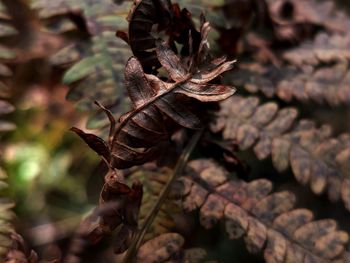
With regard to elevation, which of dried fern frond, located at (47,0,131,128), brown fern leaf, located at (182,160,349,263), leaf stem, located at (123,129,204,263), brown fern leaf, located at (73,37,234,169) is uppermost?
brown fern leaf, located at (73,37,234,169)

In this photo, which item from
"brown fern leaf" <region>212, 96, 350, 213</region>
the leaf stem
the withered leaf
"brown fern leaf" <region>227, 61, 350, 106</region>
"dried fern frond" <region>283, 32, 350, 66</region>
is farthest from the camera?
"dried fern frond" <region>283, 32, 350, 66</region>

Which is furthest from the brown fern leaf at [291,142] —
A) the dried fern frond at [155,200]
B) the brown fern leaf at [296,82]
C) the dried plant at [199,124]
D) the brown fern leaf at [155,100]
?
the brown fern leaf at [155,100]

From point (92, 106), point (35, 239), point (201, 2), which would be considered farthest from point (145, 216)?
point (201, 2)

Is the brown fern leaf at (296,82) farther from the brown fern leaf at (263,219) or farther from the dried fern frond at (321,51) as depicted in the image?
the brown fern leaf at (263,219)

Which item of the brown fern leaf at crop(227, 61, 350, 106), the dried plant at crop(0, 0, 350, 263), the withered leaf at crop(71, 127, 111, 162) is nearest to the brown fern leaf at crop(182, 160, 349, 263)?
the dried plant at crop(0, 0, 350, 263)

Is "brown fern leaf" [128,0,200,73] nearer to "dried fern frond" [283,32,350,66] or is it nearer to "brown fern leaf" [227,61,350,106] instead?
"brown fern leaf" [227,61,350,106]

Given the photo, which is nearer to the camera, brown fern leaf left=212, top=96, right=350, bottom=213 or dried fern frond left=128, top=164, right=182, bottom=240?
dried fern frond left=128, top=164, right=182, bottom=240

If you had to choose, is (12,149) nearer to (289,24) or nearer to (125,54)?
(125,54)
